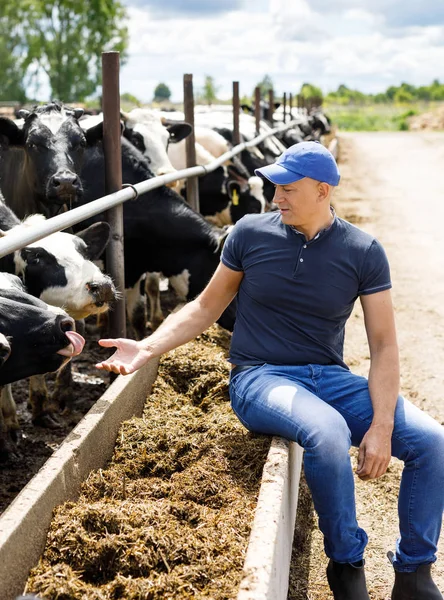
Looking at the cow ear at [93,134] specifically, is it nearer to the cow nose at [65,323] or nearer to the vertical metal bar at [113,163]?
the vertical metal bar at [113,163]

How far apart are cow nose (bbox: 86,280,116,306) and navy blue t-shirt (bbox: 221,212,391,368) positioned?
3.65 feet

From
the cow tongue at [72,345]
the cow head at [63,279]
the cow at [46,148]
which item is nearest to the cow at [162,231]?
the cow at [46,148]

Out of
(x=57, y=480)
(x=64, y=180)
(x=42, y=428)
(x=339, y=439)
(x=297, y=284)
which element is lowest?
(x=42, y=428)

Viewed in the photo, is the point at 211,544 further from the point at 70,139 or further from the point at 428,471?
the point at 70,139

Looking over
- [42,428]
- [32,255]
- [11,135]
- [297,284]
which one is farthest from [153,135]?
[297,284]

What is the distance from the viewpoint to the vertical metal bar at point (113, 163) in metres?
4.73

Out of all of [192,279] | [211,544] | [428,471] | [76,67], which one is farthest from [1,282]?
[76,67]

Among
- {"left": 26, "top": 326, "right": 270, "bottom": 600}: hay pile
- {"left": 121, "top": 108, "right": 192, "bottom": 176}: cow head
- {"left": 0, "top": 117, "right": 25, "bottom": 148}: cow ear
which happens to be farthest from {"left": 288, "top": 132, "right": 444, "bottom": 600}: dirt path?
{"left": 0, "top": 117, "right": 25, "bottom": 148}: cow ear

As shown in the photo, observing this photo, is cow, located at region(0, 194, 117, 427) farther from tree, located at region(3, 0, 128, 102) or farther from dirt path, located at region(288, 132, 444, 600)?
tree, located at region(3, 0, 128, 102)

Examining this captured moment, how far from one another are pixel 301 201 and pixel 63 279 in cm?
170

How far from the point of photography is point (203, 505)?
3166 millimetres

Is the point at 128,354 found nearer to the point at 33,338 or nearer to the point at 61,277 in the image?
the point at 33,338

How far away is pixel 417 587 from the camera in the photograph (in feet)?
10.1

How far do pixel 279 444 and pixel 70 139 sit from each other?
3.41 metres
